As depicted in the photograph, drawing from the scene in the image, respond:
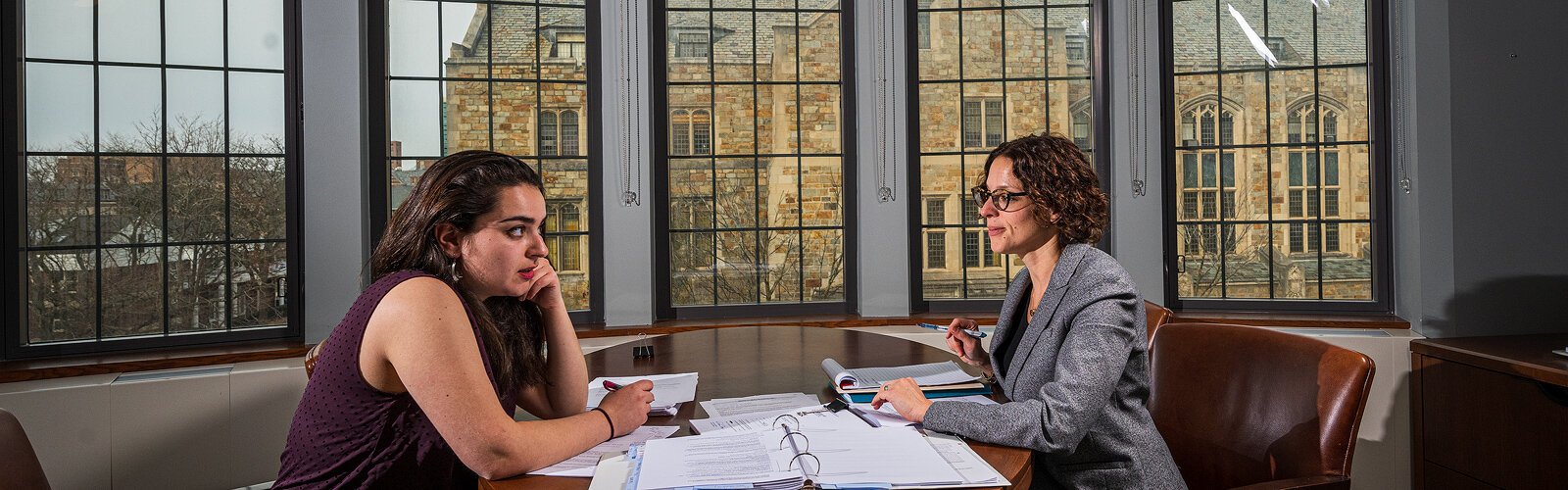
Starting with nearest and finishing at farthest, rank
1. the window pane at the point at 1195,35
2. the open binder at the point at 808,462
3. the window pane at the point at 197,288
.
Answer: the open binder at the point at 808,462 → the window pane at the point at 197,288 → the window pane at the point at 1195,35

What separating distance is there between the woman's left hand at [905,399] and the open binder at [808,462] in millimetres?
54

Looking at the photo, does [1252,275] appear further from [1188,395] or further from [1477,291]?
[1188,395]

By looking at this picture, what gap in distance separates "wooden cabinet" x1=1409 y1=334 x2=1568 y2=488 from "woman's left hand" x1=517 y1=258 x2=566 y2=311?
2.89 metres

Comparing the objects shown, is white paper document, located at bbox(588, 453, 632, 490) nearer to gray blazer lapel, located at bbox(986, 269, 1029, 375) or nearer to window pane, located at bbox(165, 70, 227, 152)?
gray blazer lapel, located at bbox(986, 269, 1029, 375)

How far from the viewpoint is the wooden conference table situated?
5.48ft

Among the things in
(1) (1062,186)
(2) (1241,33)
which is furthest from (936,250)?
(1) (1062,186)

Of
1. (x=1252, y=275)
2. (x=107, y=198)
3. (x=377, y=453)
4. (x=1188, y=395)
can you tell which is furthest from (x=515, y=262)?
(x=1252, y=275)

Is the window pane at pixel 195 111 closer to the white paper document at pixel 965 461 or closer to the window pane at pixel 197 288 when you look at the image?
the window pane at pixel 197 288

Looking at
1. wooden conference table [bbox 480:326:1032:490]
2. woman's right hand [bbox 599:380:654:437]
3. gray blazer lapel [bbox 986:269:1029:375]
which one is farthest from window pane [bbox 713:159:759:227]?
woman's right hand [bbox 599:380:654:437]

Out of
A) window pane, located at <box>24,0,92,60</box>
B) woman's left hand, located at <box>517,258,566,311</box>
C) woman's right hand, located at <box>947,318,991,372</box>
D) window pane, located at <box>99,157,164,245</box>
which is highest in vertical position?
window pane, located at <box>24,0,92,60</box>

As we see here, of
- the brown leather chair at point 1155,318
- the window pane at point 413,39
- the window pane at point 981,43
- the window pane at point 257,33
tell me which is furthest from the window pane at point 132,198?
the brown leather chair at point 1155,318

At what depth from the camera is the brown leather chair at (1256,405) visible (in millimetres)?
1590

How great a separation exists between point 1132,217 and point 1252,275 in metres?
0.63

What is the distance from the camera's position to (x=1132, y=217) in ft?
12.4
